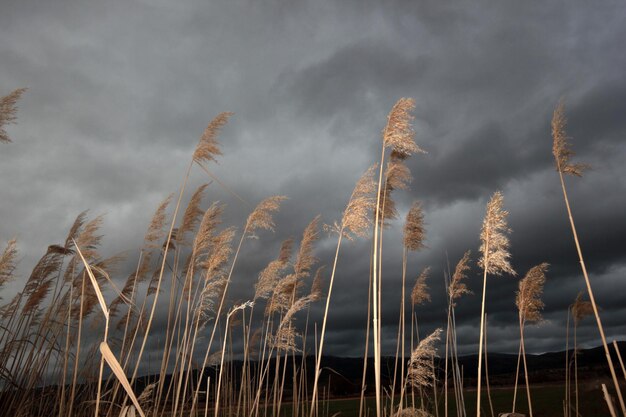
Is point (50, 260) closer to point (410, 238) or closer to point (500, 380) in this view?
point (410, 238)

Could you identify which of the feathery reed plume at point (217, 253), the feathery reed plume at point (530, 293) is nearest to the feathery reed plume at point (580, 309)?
the feathery reed plume at point (530, 293)

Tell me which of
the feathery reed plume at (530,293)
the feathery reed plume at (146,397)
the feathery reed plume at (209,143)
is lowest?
the feathery reed plume at (146,397)

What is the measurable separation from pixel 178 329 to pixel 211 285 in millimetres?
982

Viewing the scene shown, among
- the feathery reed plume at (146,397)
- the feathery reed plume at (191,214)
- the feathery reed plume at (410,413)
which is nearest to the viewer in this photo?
the feathery reed plume at (146,397)

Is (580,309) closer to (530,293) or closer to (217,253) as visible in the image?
(530,293)

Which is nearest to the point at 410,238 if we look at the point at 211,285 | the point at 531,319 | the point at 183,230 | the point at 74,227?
the point at 531,319

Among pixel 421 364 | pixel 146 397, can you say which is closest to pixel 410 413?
pixel 421 364

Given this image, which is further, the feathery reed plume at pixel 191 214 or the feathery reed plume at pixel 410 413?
the feathery reed plume at pixel 191 214

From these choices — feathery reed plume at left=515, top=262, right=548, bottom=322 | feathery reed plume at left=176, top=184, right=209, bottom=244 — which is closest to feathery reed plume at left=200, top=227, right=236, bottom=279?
feathery reed plume at left=176, top=184, right=209, bottom=244

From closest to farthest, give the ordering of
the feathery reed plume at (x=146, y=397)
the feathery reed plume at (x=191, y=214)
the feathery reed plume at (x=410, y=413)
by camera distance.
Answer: the feathery reed plume at (x=146, y=397), the feathery reed plume at (x=410, y=413), the feathery reed plume at (x=191, y=214)

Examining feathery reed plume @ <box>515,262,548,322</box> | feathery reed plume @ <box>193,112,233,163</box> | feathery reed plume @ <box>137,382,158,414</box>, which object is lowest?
feathery reed plume @ <box>137,382,158,414</box>

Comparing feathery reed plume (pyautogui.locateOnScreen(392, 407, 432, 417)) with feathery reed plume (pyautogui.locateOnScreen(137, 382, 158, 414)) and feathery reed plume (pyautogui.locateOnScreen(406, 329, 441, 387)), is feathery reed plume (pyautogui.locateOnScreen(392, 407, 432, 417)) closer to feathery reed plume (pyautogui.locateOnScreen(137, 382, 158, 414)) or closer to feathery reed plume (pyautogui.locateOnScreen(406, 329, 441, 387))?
feathery reed plume (pyautogui.locateOnScreen(406, 329, 441, 387))

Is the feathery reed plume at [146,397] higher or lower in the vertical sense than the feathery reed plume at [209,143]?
lower

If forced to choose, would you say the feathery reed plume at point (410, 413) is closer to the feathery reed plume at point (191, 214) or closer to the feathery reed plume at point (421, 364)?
the feathery reed plume at point (421, 364)
